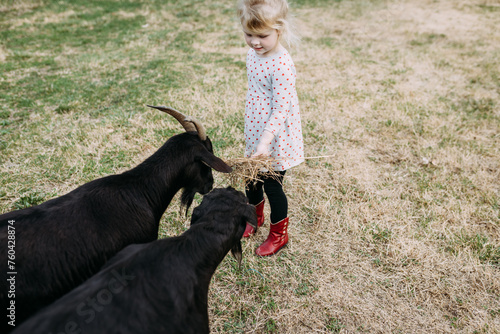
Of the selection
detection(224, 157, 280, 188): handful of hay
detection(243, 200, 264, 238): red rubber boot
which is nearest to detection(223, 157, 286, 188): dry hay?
detection(224, 157, 280, 188): handful of hay

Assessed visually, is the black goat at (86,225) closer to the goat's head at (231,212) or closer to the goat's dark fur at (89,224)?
the goat's dark fur at (89,224)

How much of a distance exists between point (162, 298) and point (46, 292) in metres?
0.90

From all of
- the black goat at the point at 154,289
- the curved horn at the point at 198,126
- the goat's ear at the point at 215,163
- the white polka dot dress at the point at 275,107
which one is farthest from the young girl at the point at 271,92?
the black goat at the point at 154,289

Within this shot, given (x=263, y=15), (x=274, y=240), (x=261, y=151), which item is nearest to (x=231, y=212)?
(x=261, y=151)

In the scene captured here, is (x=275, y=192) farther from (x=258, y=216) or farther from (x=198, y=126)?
(x=198, y=126)

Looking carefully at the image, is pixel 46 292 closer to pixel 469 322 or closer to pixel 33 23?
pixel 469 322

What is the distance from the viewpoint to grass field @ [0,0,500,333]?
3.11m

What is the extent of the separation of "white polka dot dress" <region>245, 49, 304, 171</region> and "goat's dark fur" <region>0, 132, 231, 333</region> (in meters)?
0.53

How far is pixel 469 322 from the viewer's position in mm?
2861

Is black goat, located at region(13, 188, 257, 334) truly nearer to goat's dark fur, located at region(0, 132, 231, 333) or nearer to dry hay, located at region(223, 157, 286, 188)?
goat's dark fur, located at region(0, 132, 231, 333)

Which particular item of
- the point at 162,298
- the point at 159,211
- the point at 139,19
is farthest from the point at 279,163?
the point at 139,19

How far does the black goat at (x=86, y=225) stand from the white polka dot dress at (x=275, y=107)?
0.52m

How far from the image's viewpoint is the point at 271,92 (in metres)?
2.96

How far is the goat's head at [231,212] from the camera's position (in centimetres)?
249
